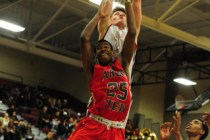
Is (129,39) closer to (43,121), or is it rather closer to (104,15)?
(104,15)

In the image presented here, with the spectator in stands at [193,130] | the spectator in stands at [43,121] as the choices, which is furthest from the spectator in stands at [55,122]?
the spectator in stands at [193,130]

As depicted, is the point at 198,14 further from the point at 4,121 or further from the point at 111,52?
the point at 111,52

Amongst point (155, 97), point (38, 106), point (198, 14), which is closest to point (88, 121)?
point (198, 14)

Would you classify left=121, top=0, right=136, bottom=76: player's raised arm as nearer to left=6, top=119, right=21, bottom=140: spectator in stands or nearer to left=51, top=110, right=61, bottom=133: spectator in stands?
left=6, top=119, right=21, bottom=140: spectator in stands

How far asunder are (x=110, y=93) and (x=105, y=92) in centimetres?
5

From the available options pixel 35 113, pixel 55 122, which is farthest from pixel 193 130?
pixel 35 113

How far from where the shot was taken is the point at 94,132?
3.96 metres

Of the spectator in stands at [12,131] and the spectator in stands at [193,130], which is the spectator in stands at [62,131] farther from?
the spectator in stands at [193,130]

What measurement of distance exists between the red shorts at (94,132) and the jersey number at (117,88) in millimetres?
282

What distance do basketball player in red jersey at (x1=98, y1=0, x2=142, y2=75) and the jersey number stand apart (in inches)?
16.7

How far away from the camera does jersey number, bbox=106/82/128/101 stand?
13.1ft

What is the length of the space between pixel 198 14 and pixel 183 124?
8.43 metres

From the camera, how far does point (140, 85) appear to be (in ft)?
85.5

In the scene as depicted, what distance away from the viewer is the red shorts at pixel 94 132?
3928 millimetres
